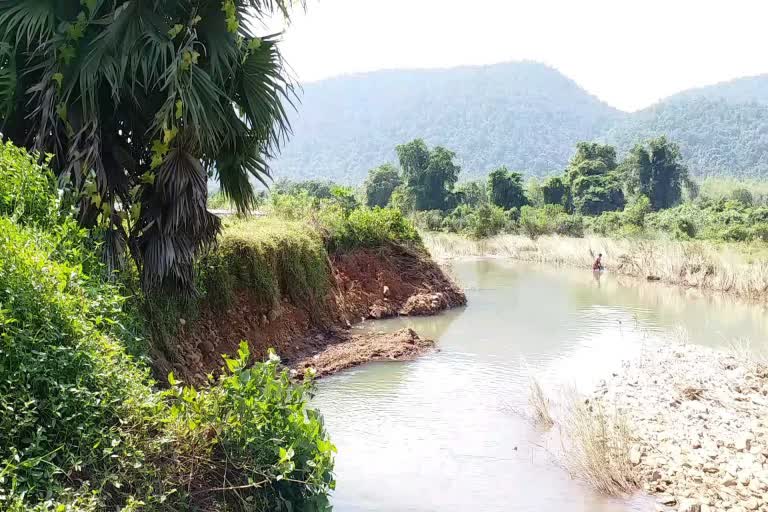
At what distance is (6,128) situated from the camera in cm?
567

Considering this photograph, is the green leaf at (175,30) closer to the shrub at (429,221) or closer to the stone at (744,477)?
the stone at (744,477)

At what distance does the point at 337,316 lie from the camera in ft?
45.0

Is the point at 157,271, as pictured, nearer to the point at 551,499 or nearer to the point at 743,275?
the point at 551,499

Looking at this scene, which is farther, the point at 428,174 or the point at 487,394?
the point at 428,174

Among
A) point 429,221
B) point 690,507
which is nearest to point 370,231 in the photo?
point 690,507

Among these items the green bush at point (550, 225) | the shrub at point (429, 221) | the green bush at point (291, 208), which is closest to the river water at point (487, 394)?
the green bush at point (291, 208)

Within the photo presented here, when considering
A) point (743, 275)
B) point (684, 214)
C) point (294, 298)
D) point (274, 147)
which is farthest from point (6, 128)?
point (684, 214)

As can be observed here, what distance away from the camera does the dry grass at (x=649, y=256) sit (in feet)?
66.4

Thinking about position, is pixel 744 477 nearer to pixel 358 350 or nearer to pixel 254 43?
pixel 254 43

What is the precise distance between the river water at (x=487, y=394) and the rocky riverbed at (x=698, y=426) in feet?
1.66

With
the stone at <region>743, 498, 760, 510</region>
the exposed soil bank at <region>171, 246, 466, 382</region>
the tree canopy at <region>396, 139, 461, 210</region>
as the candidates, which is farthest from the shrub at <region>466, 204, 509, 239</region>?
the stone at <region>743, 498, 760, 510</region>

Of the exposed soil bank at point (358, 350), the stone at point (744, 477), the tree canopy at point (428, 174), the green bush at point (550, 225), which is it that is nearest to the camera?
the stone at point (744, 477)

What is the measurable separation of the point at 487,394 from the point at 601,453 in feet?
10.6

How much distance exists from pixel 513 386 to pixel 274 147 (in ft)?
19.0
